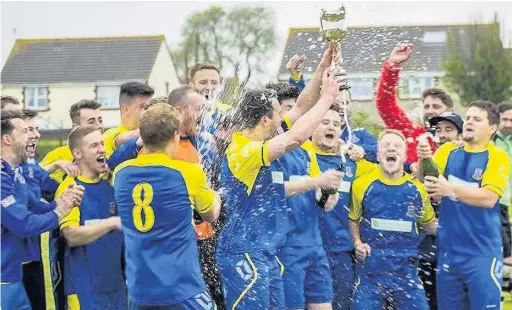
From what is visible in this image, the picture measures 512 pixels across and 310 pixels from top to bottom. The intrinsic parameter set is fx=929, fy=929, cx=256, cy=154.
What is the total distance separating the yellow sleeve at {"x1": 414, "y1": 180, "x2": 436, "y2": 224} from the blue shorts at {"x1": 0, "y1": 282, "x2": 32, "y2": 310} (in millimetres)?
3426

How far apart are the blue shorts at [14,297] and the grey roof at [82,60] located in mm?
48652

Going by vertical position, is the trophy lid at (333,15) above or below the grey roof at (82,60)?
below

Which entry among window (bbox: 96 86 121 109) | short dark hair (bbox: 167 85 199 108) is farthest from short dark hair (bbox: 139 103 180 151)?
window (bbox: 96 86 121 109)

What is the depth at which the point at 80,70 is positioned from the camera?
5694cm

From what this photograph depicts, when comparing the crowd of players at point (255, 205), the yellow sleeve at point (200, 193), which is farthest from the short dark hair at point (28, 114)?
the yellow sleeve at point (200, 193)

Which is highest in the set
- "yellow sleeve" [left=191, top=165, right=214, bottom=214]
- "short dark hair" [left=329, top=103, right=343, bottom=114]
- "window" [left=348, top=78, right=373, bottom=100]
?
"window" [left=348, top=78, right=373, bottom=100]

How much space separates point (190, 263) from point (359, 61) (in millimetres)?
4171

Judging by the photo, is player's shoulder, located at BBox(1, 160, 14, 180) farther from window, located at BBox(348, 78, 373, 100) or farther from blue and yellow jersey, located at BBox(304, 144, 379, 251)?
window, located at BBox(348, 78, 373, 100)

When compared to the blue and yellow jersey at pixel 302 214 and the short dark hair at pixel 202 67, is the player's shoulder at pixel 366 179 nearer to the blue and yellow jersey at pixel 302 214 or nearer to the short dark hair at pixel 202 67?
the blue and yellow jersey at pixel 302 214

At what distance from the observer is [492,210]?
8047 mm

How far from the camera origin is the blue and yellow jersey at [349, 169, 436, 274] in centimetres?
798

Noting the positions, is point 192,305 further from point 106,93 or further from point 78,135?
point 106,93

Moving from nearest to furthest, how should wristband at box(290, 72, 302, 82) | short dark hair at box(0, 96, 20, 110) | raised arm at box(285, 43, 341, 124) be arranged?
raised arm at box(285, 43, 341, 124) → short dark hair at box(0, 96, 20, 110) → wristband at box(290, 72, 302, 82)

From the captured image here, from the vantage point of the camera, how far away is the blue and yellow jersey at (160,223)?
5.69 meters
